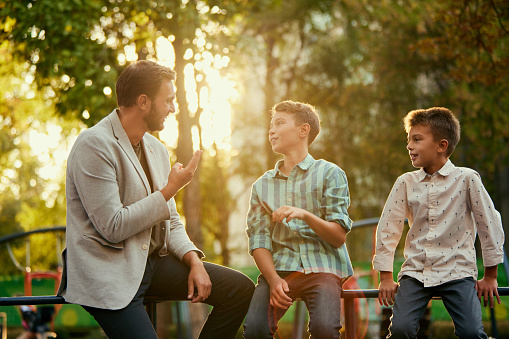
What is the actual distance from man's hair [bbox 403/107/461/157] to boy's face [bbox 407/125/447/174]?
3 cm

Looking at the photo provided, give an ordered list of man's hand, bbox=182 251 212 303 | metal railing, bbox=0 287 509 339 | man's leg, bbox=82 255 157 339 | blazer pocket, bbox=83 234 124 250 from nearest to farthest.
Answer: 1. man's leg, bbox=82 255 157 339
2. blazer pocket, bbox=83 234 124 250
3. metal railing, bbox=0 287 509 339
4. man's hand, bbox=182 251 212 303

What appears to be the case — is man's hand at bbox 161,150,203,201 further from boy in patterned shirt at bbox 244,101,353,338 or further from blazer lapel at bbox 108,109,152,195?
boy in patterned shirt at bbox 244,101,353,338

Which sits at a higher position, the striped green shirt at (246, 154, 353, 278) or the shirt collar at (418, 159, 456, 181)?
the shirt collar at (418, 159, 456, 181)

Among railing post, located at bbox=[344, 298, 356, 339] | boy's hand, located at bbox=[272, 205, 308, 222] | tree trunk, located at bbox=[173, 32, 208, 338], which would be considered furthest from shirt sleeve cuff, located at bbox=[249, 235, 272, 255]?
tree trunk, located at bbox=[173, 32, 208, 338]

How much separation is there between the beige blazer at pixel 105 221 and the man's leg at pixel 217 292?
0.25 metres

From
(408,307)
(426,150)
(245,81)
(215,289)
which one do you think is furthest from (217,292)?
(245,81)

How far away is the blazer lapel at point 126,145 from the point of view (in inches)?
128

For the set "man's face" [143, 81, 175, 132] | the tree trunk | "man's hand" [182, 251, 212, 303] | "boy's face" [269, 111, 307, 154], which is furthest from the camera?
the tree trunk

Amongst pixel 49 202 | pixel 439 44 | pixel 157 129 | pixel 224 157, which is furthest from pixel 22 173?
pixel 157 129

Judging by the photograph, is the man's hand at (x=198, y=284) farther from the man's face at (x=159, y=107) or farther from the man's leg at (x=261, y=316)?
the man's face at (x=159, y=107)

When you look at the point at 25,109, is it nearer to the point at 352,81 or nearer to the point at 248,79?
the point at 248,79

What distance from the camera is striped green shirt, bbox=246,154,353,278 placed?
3.40m

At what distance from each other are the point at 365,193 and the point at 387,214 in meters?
11.7

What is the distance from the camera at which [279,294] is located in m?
3.20
